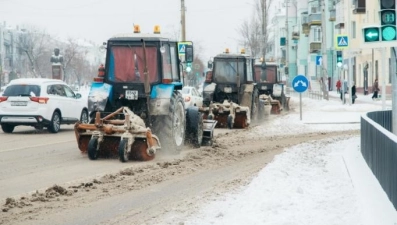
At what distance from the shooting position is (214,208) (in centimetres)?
1016

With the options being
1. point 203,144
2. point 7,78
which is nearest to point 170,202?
point 203,144

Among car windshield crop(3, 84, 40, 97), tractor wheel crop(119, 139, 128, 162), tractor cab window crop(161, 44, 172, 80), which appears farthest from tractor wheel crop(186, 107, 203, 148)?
car windshield crop(3, 84, 40, 97)

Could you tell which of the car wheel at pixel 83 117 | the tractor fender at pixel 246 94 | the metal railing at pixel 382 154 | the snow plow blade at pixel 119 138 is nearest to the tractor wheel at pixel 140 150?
the snow plow blade at pixel 119 138

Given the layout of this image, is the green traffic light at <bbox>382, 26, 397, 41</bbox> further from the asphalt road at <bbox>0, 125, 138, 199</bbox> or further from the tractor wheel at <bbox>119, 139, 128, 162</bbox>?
the asphalt road at <bbox>0, 125, 138, 199</bbox>

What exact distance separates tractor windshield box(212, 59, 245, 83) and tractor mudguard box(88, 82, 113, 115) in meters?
11.7

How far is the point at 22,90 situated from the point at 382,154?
1563cm

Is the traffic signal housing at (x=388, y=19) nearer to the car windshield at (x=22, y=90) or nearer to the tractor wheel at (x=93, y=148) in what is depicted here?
the tractor wheel at (x=93, y=148)

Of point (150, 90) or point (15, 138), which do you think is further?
point (15, 138)

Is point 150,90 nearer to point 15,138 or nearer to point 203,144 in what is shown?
point 203,144

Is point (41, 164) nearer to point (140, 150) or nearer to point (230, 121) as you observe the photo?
point (140, 150)

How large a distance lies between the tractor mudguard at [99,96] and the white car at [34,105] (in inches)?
271

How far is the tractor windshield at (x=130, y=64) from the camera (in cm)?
1789

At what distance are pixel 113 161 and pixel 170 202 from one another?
5.24 metres

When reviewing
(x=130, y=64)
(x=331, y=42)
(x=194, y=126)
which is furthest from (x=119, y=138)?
(x=331, y=42)
